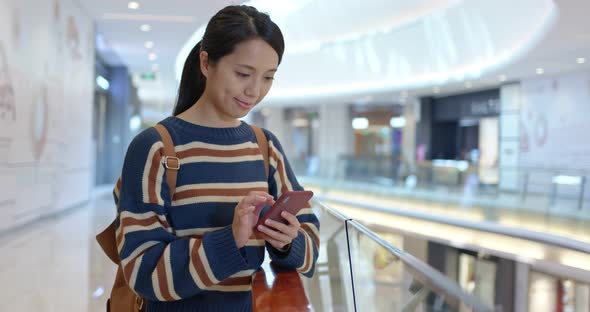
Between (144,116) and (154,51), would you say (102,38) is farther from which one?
(144,116)

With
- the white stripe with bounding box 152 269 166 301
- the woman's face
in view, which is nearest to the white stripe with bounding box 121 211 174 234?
the white stripe with bounding box 152 269 166 301

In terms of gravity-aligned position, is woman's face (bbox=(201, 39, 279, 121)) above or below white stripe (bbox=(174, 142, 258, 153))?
above

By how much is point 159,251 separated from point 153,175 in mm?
182

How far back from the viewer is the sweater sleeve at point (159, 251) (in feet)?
4.06

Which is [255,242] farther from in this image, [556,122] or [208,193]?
[556,122]

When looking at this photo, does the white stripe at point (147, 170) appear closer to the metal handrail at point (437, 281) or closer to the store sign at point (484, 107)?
the metal handrail at point (437, 281)

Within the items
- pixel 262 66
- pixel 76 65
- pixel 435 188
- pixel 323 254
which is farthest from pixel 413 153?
pixel 262 66

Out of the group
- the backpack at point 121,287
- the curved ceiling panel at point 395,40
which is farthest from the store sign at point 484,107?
the backpack at point 121,287

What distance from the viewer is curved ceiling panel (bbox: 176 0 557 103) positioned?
14.8 meters

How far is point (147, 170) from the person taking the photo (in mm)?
1297

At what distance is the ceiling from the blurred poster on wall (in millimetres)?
715

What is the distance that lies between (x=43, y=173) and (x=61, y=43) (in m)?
2.64

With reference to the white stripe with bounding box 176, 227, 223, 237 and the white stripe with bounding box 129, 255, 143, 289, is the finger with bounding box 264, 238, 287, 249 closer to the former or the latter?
the white stripe with bounding box 176, 227, 223, 237

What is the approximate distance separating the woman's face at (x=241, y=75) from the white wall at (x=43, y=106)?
7.31 metres
